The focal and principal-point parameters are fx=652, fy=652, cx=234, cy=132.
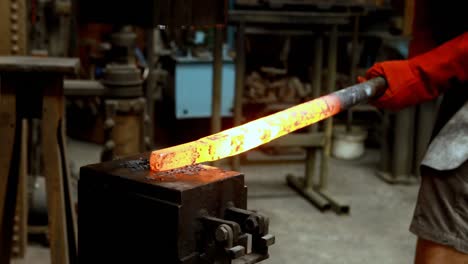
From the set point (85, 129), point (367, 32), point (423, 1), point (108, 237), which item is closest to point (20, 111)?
point (108, 237)

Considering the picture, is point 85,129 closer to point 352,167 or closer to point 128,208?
point 352,167

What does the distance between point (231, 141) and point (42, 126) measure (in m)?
0.89

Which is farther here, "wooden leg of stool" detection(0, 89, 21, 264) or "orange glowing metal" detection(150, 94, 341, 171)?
"wooden leg of stool" detection(0, 89, 21, 264)

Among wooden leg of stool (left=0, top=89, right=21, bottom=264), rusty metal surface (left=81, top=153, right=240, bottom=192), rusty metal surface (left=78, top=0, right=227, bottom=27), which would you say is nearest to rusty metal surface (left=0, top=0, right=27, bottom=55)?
rusty metal surface (left=78, top=0, right=227, bottom=27)

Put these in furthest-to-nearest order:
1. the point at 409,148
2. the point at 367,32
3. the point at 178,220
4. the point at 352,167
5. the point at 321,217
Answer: the point at 367,32 < the point at 352,167 < the point at 409,148 < the point at 321,217 < the point at 178,220

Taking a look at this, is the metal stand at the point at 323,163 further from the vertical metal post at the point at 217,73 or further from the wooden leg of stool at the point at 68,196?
the wooden leg of stool at the point at 68,196

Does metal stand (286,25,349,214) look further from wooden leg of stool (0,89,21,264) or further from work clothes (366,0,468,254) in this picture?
wooden leg of stool (0,89,21,264)

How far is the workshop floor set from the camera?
3.35 m

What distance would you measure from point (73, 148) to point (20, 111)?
328 cm

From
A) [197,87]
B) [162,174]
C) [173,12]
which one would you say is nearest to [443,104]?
[173,12]

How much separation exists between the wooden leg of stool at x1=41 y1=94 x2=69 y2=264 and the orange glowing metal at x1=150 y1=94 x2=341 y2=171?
75 cm

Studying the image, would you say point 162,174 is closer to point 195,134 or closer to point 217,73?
point 217,73

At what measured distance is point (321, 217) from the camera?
3932mm

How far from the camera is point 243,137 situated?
148cm
